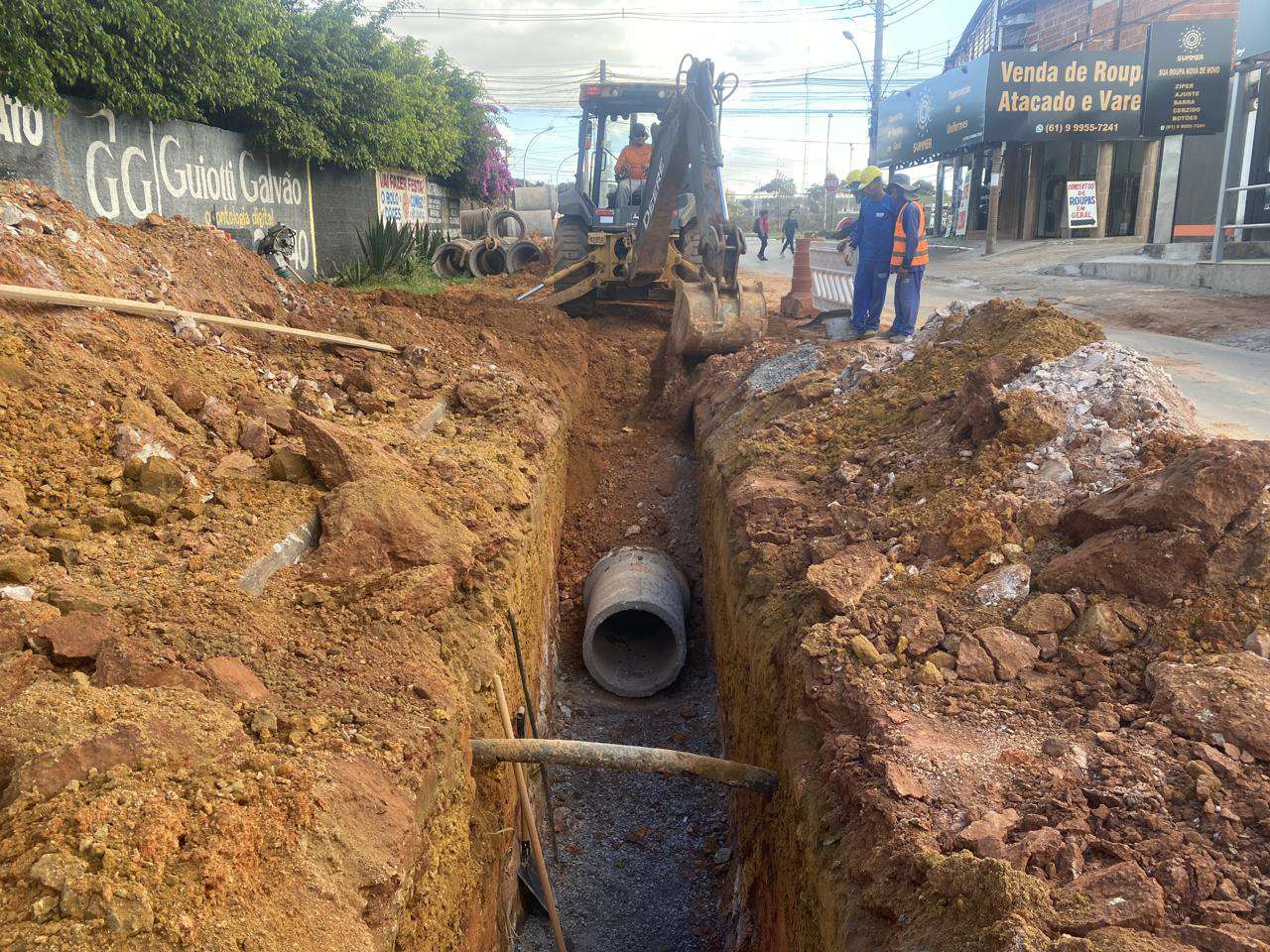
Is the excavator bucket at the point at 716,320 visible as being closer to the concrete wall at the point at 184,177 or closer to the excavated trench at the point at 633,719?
the excavated trench at the point at 633,719

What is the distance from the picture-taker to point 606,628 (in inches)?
248

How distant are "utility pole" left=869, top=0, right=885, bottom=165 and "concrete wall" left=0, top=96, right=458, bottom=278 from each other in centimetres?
2290

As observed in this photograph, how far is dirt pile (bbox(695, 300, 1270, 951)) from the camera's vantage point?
220 cm

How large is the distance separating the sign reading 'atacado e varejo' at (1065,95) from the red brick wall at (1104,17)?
1347 millimetres

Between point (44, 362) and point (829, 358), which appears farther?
point (829, 358)

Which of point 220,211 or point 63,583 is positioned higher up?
point 220,211

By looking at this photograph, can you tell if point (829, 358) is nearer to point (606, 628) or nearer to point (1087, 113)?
point (606, 628)

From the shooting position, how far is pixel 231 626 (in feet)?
9.95

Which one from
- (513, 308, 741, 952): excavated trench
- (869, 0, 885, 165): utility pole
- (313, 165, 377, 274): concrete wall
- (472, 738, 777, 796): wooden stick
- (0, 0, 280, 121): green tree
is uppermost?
(869, 0, 885, 165): utility pole

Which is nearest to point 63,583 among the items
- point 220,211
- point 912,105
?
point 220,211

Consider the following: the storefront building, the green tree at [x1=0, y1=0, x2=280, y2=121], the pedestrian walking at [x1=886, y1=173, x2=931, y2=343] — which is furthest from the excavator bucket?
the storefront building

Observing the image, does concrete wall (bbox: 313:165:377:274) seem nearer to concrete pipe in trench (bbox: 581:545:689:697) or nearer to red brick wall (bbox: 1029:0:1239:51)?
concrete pipe in trench (bbox: 581:545:689:697)

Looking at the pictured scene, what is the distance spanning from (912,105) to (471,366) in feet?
89.9

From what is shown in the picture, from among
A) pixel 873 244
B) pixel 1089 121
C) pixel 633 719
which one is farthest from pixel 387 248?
pixel 1089 121
